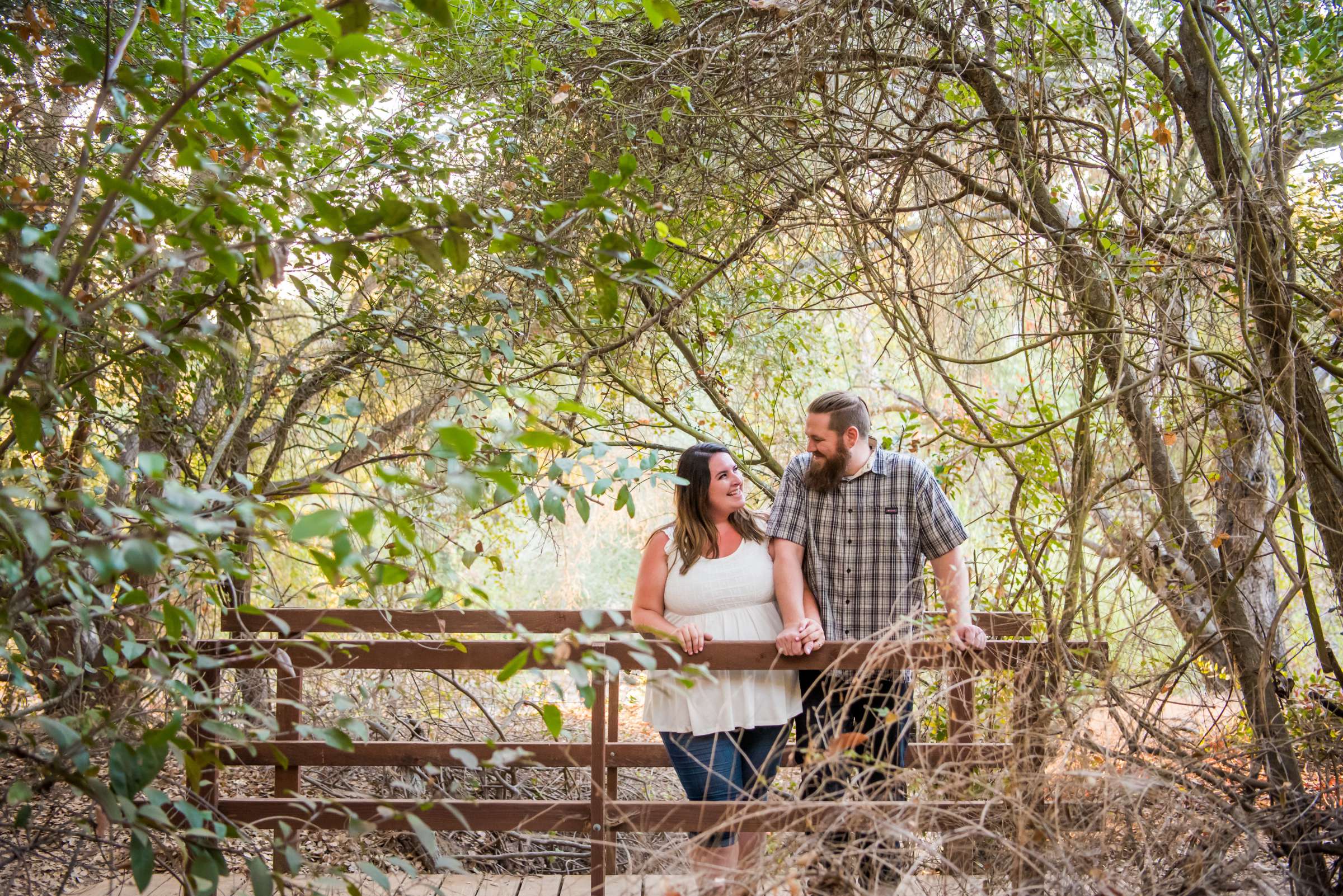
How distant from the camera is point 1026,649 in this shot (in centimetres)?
264

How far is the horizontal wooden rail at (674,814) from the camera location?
6.06 ft

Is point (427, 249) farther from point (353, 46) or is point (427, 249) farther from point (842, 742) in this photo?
point (842, 742)

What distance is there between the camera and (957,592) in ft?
9.23

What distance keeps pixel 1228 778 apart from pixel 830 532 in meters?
1.19

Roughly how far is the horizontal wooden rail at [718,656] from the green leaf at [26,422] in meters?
0.82

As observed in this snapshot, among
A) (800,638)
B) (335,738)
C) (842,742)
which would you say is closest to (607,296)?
(335,738)

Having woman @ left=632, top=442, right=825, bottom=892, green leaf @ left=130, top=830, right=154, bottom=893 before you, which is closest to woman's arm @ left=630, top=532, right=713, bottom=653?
woman @ left=632, top=442, right=825, bottom=892

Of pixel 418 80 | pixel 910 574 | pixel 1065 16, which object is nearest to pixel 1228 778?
pixel 910 574

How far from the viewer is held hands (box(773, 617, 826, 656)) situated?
8.51 ft

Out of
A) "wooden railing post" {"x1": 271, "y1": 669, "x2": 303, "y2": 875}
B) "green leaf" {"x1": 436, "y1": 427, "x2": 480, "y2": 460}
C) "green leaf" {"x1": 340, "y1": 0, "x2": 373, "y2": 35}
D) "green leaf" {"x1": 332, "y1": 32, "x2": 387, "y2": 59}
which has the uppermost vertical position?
"green leaf" {"x1": 340, "y1": 0, "x2": 373, "y2": 35}

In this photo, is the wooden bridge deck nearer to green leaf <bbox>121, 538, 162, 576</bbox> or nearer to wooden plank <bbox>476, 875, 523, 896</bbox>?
wooden plank <bbox>476, 875, 523, 896</bbox>

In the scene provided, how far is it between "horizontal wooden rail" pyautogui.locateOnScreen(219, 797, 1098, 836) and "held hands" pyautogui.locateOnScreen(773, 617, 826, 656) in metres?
0.39

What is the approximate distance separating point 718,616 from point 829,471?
537mm

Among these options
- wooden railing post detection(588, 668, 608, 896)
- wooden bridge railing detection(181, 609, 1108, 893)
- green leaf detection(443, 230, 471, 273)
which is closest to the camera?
green leaf detection(443, 230, 471, 273)
